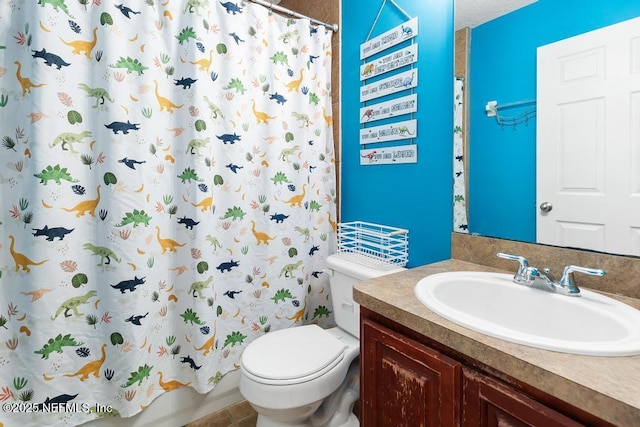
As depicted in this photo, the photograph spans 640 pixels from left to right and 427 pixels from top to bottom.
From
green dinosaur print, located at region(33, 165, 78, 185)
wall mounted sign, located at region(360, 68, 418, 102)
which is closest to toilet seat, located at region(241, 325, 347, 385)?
green dinosaur print, located at region(33, 165, 78, 185)

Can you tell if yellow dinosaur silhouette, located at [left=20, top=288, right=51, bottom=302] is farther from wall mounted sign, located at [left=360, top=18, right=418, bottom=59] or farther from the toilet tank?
wall mounted sign, located at [left=360, top=18, right=418, bottom=59]

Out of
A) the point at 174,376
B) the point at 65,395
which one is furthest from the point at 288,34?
the point at 65,395

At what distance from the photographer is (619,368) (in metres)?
0.58

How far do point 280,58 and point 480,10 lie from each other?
931mm

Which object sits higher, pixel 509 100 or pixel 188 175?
pixel 509 100

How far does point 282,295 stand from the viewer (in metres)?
1.75

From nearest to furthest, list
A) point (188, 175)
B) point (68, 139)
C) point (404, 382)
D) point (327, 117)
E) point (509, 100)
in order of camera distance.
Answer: point (404, 382), point (509, 100), point (68, 139), point (188, 175), point (327, 117)

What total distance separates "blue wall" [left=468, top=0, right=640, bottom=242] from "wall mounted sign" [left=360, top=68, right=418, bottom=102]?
272 mm

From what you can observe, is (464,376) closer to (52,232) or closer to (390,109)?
(390,109)

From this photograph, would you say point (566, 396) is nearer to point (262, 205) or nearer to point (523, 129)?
point (523, 129)

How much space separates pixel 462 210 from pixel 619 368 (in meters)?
0.77

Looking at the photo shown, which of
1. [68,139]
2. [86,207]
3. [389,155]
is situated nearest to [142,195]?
[86,207]

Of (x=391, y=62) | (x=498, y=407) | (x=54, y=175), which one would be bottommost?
(x=498, y=407)

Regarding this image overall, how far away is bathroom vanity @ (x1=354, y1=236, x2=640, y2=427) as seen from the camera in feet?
1.79
